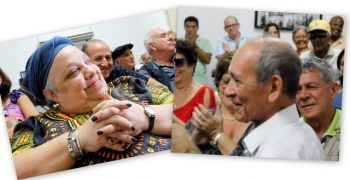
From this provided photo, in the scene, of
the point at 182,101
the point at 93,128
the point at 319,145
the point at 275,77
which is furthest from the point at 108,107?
the point at 319,145

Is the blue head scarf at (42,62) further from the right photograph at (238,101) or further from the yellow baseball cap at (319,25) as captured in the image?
the yellow baseball cap at (319,25)

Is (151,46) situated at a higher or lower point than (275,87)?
higher

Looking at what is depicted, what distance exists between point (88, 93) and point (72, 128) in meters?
0.22

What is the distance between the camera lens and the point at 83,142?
3.09 meters

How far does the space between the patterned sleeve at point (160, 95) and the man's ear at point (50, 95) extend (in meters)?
0.54

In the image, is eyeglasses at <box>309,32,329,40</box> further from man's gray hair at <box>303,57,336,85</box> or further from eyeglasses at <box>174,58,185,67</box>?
eyeglasses at <box>174,58,185,67</box>

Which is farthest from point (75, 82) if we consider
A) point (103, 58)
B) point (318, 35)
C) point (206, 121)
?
point (318, 35)

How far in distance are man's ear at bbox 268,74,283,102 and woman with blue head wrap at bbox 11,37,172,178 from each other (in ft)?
2.00

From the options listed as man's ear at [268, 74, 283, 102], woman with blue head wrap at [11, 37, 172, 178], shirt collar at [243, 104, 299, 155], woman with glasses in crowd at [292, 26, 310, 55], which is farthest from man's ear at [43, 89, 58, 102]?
woman with glasses in crowd at [292, 26, 310, 55]

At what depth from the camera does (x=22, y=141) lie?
3.15 metres

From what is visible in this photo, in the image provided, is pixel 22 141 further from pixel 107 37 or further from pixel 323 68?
pixel 323 68

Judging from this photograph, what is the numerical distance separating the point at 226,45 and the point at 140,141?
29.4 inches

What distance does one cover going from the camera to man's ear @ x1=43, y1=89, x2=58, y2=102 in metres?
3.12

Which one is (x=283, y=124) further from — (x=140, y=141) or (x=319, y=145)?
(x=140, y=141)
